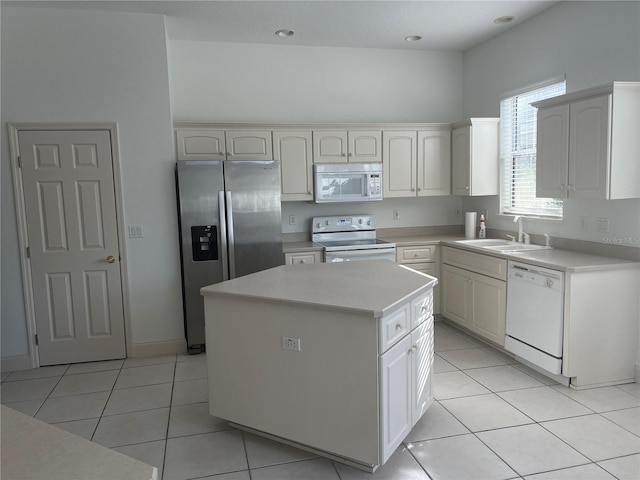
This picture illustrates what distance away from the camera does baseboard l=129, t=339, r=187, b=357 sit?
167 inches

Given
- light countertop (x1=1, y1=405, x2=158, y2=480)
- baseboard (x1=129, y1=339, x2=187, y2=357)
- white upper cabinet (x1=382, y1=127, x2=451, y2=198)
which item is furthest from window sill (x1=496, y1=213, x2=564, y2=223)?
Result: light countertop (x1=1, y1=405, x2=158, y2=480)

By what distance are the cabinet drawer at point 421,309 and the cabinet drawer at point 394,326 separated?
0.21 ft

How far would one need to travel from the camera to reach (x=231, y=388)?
8.88 ft

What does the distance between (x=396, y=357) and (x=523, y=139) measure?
3.22 m

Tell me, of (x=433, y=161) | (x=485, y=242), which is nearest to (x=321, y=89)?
(x=433, y=161)

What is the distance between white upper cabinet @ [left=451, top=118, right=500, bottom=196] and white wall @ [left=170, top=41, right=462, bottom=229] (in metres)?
0.73

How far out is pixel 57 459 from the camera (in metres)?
1.00

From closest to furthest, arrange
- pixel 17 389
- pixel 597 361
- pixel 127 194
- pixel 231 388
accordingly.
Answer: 1. pixel 231 388
2. pixel 597 361
3. pixel 17 389
4. pixel 127 194

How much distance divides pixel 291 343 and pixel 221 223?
6.85 feet

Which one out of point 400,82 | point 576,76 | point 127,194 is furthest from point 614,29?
point 127,194

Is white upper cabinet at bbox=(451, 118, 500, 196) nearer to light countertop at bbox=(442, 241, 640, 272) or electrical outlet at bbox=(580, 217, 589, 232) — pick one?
light countertop at bbox=(442, 241, 640, 272)

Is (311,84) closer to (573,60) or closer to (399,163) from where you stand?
(399,163)

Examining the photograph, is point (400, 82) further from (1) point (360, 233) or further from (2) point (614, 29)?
(2) point (614, 29)

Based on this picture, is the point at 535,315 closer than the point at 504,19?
Yes
